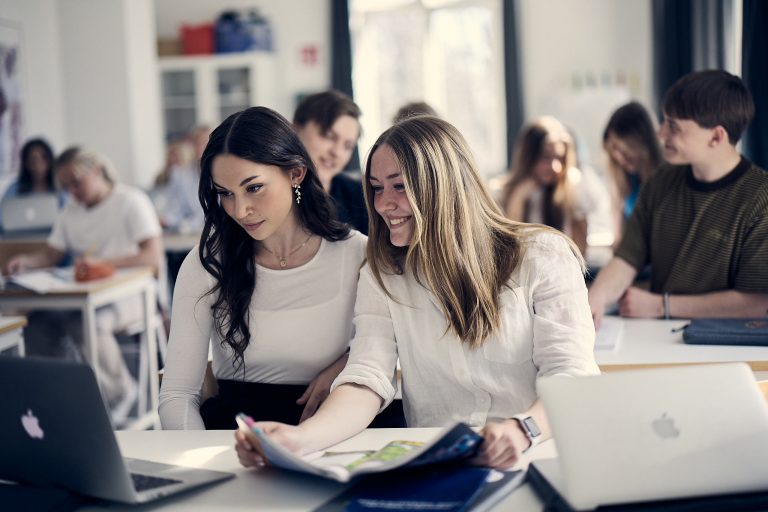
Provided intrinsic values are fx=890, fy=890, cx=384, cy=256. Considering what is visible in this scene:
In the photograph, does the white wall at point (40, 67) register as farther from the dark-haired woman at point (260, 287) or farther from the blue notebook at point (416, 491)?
the blue notebook at point (416, 491)

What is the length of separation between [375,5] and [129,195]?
4912 mm

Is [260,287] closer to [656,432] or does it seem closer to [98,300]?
[656,432]

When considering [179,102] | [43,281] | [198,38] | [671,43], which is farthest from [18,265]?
[198,38]

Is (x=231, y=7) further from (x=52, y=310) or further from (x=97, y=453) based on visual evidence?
(x=97, y=453)

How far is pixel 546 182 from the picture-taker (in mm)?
4164

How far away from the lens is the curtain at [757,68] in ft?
9.84

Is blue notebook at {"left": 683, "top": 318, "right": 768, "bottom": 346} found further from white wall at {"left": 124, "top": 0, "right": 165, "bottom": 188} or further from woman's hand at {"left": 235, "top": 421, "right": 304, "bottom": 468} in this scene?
white wall at {"left": 124, "top": 0, "right": 165, "bottom": 188}

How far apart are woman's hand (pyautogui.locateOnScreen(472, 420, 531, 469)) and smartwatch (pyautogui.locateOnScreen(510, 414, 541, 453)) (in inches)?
1.5

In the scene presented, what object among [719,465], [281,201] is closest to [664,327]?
[281,201]

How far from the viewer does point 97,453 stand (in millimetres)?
1245

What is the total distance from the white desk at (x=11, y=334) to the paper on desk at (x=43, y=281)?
1.65 ft

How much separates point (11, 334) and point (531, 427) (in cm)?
225

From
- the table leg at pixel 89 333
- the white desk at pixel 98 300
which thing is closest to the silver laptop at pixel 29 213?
the white desk at pixel 98 300

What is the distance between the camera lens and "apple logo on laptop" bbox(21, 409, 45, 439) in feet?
4.26
